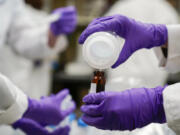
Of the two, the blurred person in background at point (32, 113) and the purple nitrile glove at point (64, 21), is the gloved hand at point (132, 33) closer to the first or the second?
the blurred person in background at point (32, 113)

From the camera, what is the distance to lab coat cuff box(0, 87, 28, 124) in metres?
0.85

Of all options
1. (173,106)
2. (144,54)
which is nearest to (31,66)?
(144,54)

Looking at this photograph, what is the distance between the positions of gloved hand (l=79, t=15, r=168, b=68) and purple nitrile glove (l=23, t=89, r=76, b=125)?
0.30 m

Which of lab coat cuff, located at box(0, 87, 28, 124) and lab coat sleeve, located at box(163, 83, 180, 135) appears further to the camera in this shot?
lab coat cuff, located at box(0, 87, 28, 124)

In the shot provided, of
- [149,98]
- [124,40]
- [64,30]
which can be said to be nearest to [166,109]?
[149,98]

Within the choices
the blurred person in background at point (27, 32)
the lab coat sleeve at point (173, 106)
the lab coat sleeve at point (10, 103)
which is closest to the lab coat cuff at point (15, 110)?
the lab coat sleeve at point (10, 103)

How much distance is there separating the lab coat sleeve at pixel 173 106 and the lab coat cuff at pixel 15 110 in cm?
46

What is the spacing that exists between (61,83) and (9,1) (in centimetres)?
190

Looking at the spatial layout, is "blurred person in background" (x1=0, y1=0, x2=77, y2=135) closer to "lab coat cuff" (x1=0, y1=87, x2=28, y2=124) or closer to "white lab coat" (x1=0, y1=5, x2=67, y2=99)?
"white lab coat" (x1=0, y1=5, x2=67, y2=99)

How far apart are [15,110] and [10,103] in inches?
1.8

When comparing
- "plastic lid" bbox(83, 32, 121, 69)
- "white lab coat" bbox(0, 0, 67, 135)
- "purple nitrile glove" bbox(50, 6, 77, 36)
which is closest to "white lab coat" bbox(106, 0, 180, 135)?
"purple nitrile glove" bbox(50, 6, 77, 36)

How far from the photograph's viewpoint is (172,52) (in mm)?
965

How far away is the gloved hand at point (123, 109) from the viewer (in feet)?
2.33

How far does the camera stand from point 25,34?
1.74 meters
